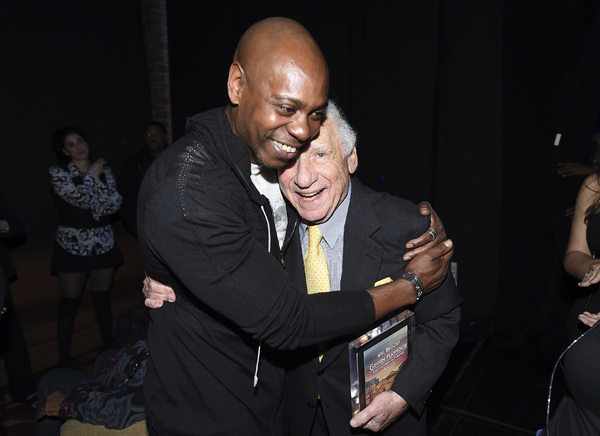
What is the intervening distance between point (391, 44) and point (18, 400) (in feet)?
13.6

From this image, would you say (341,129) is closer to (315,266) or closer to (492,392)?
(315,266)

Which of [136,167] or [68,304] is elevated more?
[136,167]

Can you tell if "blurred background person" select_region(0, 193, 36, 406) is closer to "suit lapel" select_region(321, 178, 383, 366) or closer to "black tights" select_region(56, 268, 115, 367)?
"black tights" select_region(56, 268, 115, 367)

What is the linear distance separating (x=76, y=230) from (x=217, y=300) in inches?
116

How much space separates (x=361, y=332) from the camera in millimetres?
1398

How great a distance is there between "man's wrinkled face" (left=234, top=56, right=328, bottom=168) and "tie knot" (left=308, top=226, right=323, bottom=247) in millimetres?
425

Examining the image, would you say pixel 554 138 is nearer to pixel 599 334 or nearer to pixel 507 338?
pixel 507 338

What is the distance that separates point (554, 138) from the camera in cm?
333

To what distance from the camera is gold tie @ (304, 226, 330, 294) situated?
1.47 metres

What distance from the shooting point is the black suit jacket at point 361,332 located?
1.42m

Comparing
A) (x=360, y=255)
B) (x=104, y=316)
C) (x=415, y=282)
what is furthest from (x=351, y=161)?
(x=104, y=316)

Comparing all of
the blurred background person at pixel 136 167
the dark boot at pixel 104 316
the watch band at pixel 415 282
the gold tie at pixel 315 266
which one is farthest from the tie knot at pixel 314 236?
the blurred background person at pixel 136 167

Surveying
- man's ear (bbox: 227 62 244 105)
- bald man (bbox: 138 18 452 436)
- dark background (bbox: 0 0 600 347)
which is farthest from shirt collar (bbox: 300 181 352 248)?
dark background (bbox: 0 0 600 347)

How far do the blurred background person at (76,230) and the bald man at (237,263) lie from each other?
100 inches
